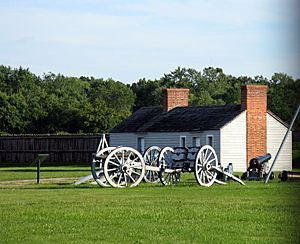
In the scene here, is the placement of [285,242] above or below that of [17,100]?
below

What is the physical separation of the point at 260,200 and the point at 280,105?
16650mm

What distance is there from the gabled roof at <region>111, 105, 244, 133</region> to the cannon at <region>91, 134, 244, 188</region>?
56.7 feet

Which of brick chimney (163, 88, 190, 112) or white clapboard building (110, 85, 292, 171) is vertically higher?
brick chimney (163, 88, 190, 112)

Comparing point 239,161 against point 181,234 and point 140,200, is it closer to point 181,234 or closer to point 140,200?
point 140,200

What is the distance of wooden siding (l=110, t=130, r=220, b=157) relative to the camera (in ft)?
150

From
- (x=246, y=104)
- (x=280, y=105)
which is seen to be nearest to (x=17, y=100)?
(x=246, y=104)

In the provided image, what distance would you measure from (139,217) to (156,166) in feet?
45.5

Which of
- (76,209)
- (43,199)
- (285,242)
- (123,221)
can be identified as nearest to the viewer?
(285,242)

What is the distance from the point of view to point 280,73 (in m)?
1.83

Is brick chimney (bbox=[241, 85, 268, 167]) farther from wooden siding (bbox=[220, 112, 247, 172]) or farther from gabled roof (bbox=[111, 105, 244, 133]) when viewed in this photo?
gabled roof (bbox=[111, 105, 244, 133])

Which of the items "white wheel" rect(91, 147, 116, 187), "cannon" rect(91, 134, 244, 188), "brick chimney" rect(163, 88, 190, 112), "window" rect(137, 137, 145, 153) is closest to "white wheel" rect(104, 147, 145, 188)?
"cannon" rect(91, 134, 244, 188)

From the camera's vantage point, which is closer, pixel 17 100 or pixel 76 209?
pixel 76 209

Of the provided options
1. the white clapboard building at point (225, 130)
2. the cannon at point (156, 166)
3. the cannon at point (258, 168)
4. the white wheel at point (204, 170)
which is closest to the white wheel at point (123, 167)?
the cannon at point (156, 166)

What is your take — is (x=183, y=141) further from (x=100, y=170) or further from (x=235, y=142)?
(x=100, y=170)
